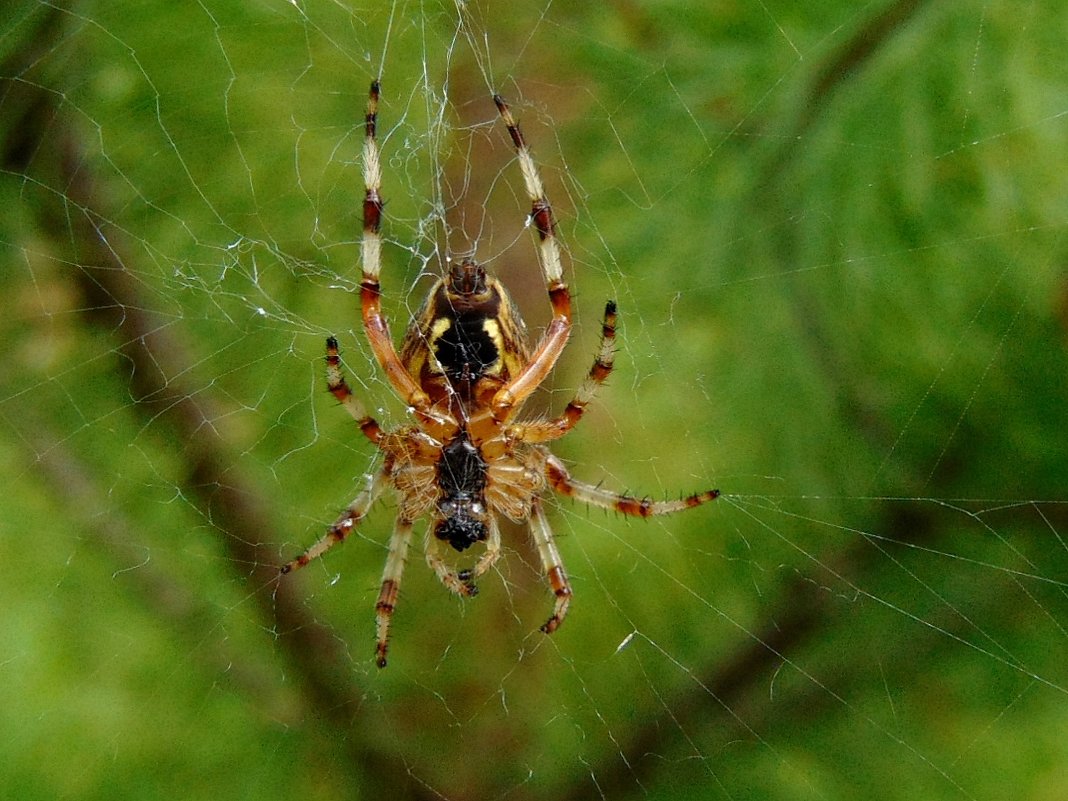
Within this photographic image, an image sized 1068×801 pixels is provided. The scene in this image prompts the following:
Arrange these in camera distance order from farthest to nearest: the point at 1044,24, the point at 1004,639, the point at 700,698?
the point at 700,698 → the point at 1004,639 → the point at 1044,24

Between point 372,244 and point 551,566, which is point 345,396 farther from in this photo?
point 551,566

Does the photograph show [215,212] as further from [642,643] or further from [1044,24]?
[1044,24]

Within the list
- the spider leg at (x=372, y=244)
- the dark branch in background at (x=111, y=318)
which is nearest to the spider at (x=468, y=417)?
the spider leg at (x=372, y=244)

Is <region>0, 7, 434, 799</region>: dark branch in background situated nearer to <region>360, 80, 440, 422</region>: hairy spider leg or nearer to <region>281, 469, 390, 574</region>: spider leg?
<region>281, 469, 390, 574</region>: spider leg

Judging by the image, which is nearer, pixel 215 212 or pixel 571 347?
pixel 215 212

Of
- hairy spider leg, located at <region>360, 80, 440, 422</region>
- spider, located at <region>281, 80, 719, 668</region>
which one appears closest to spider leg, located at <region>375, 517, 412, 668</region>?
spider, located at <region>281, 80, 719, 668</region>

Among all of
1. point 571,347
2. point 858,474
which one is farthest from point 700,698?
point 571,347

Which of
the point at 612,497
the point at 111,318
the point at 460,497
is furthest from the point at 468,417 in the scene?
the point at 111,318
